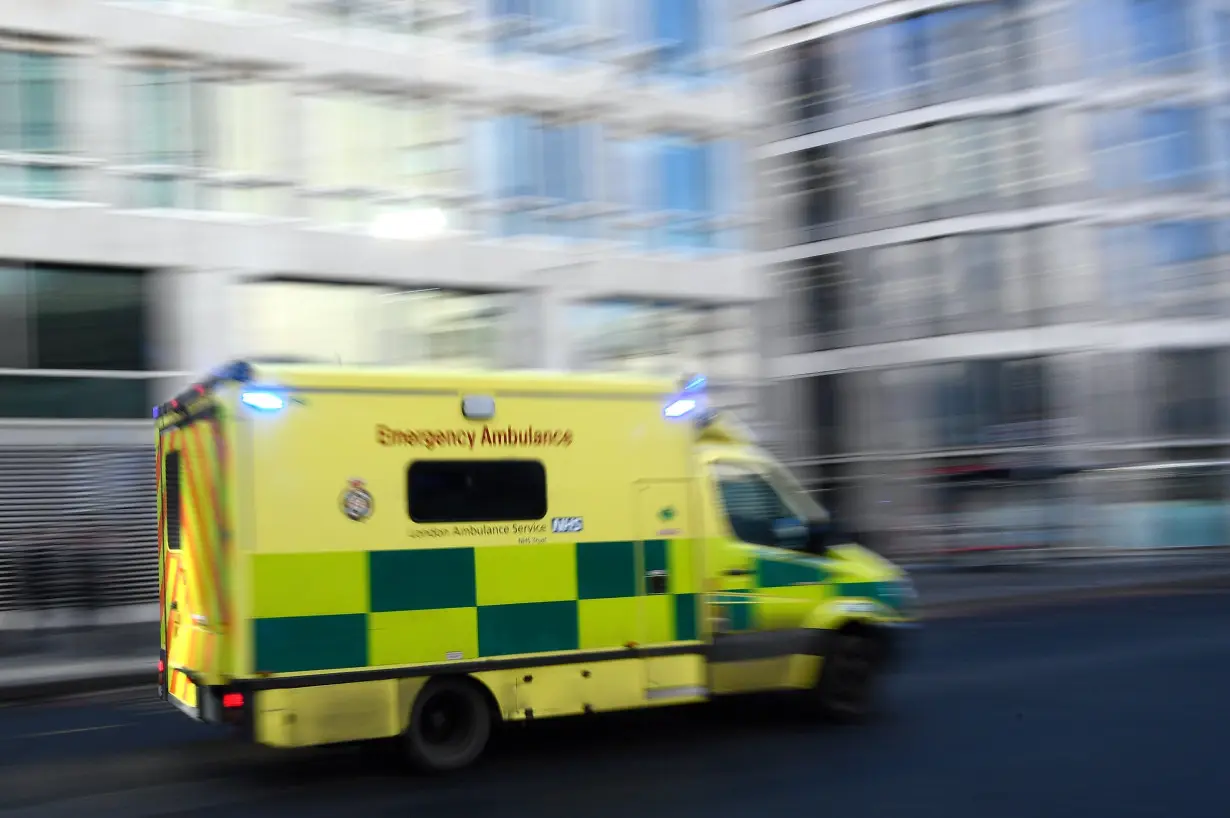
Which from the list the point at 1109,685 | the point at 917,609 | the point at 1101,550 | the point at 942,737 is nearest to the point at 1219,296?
the point at 1101,550

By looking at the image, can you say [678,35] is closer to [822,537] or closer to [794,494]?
[794,494]

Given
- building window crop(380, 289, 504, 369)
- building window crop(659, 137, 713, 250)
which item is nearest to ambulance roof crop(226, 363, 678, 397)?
building window crop(380, 289, 504, 369)

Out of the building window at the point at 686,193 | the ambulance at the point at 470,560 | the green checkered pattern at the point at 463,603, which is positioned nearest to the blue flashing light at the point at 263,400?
the ambulance at the point at 470,560

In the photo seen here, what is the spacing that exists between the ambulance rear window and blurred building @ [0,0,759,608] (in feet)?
38.5

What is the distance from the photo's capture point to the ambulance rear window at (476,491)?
8328mm

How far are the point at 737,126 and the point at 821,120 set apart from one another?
12.3 m

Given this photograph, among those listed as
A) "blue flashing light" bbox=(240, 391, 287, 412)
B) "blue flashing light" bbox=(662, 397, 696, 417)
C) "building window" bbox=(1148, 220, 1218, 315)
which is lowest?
"blue flashing light" bbox=(662, 397, 696, 417)

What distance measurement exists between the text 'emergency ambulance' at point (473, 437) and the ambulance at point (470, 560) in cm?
1

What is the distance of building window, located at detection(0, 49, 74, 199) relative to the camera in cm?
1841

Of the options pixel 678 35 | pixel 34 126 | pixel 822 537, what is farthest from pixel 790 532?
pixel 678 35

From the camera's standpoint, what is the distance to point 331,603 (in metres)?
7.95

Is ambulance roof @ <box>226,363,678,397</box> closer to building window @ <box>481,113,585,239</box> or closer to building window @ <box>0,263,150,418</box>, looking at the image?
building window @ <box>0,263,150,418</box>

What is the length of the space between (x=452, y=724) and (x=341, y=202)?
13.4m

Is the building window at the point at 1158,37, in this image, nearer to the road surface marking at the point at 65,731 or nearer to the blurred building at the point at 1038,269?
the blurred building at the point at 1038,269
